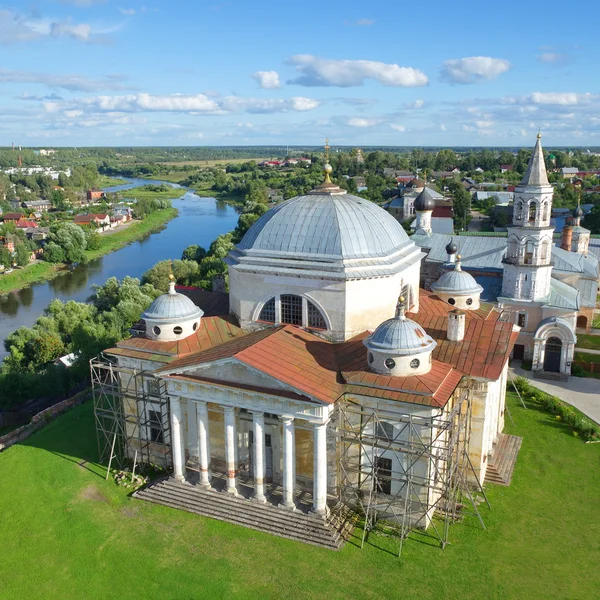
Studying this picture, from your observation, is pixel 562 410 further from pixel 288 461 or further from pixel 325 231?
pixel 288 461

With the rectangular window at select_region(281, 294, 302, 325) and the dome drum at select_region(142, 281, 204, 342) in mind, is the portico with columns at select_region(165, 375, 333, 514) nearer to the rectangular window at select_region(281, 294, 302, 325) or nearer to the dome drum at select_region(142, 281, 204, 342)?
the dome drum at select_region(142, 281, 204, 342)

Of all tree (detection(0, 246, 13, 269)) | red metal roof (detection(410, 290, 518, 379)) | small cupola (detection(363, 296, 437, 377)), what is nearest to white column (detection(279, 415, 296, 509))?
small cupola (detection(363, 296, 437, 377))

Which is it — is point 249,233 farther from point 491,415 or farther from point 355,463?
point 491,415

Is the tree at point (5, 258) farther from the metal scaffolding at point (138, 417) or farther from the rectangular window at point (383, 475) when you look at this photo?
the rectangular window at point (383, 475)

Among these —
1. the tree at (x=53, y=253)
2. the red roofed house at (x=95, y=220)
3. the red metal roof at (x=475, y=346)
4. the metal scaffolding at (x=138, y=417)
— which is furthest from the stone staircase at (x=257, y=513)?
the red roofed house at (x=95, y=220)

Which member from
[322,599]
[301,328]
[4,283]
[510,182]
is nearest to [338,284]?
[301,328]

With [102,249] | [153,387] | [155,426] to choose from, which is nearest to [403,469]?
[155,426]
